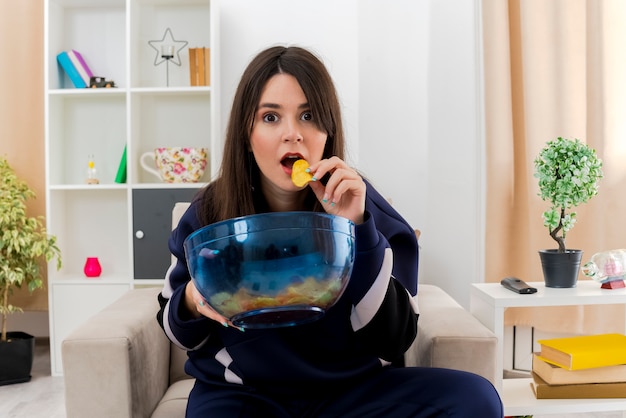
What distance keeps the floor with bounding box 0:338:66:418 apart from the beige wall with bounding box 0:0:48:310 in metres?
0.38

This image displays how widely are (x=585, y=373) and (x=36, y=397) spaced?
188 cm

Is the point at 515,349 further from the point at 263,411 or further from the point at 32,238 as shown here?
the point at 32,238

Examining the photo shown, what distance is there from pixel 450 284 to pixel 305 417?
1686 mm

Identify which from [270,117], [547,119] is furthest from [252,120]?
[547,119]

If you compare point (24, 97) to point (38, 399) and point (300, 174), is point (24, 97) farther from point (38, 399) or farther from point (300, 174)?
point (300, 174)

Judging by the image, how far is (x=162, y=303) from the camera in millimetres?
1349

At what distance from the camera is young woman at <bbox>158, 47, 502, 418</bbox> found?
115cm

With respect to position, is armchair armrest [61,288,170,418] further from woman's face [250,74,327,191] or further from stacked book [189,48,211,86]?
stacked book [189,48,211,86]

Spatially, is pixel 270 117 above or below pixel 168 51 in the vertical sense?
below

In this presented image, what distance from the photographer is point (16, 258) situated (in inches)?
107

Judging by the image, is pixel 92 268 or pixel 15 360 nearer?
pixel 15 360

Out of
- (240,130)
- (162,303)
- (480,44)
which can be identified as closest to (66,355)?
(162,303)

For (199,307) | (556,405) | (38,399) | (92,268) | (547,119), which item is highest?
(547,119)

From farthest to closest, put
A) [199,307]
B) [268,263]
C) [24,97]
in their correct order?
1. [24,97]
2. [199,307]
3. [268,263]
